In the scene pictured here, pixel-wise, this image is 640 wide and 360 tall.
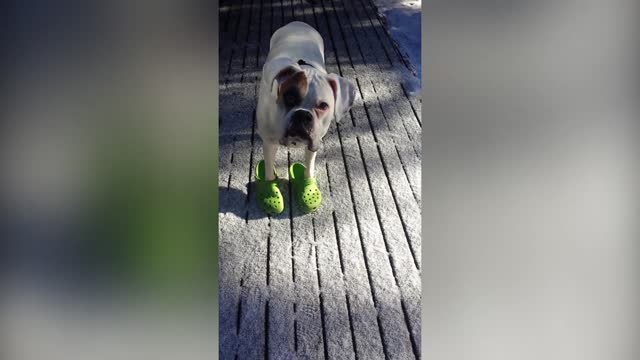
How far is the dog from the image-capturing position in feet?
5.54

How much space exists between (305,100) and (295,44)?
0.13 metres

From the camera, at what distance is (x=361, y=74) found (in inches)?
68.4

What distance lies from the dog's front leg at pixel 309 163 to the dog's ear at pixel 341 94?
9cm

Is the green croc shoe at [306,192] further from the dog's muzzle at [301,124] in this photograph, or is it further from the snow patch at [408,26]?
the snow patch at [408,26]

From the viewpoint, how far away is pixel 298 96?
1.68 meters

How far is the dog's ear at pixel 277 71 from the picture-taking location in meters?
1.69
